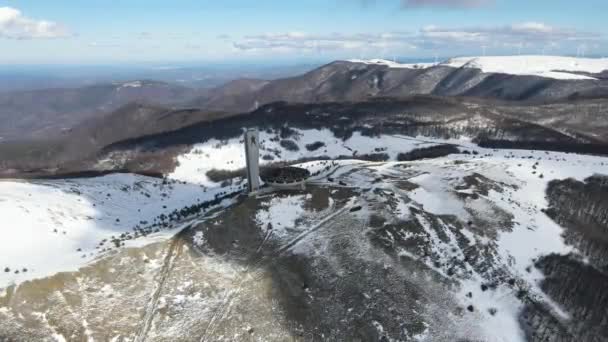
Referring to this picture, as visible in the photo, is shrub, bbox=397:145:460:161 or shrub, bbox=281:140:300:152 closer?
shrub, bbox=397:145:460:161

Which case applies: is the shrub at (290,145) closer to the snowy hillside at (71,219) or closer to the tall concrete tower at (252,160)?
the snowy hillside at (71,219)

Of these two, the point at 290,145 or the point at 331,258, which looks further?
the point at 290,145

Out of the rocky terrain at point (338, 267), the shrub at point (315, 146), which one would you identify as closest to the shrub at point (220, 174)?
the shrub at point (315, 146)

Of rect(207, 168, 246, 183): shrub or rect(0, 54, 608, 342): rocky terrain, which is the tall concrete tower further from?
rect(207, 168, 246, 183): shrub

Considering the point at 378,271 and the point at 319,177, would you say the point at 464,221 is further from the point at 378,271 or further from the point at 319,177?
the point at 319,177

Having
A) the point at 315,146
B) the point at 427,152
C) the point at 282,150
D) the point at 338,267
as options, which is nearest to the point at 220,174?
the point at 282,150

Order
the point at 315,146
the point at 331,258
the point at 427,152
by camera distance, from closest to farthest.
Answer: the point at 331,258 < the point at 427,152 < the point at 315,146

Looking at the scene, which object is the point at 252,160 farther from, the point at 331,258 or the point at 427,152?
the point at 427,152

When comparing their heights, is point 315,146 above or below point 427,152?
below

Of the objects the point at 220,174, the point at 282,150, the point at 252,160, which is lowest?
the point at 220,174

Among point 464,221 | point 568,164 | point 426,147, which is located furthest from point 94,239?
point 426,147

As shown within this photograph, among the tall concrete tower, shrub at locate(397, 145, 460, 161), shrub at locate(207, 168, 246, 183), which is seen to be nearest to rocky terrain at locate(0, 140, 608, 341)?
the tall concrete tower
